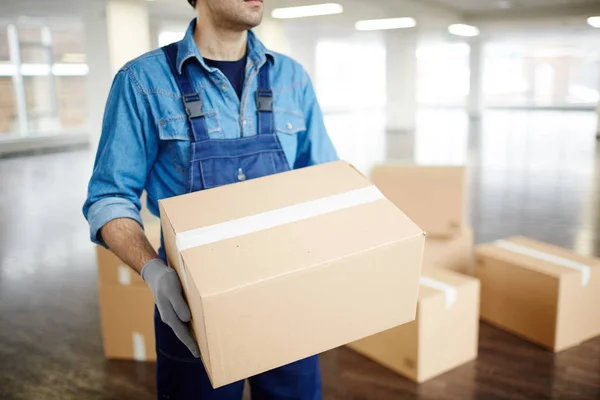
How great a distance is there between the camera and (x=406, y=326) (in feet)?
7.19

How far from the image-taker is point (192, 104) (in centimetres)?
106

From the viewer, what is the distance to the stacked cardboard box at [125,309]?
235 centimetres

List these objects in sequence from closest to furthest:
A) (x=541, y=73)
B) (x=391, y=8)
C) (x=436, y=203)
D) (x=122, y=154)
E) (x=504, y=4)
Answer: (x=122, y=154) < (x=436, y=203) < (x=504, y=4) < (x=391, y=8) < (x=541, y=73)

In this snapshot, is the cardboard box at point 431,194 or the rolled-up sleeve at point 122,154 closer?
the rolled-up sleeve at point 122,154

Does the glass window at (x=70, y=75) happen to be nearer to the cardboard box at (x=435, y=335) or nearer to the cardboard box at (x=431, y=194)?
the cardboard box at (x=431, y=194)

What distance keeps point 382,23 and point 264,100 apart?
879 cm

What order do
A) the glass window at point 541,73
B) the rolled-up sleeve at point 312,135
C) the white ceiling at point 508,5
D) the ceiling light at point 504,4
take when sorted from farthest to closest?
the glass window at point 541,73, the ceiling light at point 504,4, the white ceiling at point 508,5, the rolled-up sleeve at point 312,135

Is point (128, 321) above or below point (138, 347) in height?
above

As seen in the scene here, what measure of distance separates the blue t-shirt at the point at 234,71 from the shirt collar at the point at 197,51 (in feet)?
0.11

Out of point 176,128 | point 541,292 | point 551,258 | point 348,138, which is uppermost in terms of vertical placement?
point 176,128

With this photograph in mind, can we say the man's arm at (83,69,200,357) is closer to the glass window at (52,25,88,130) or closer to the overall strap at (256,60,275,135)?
the overall strap at (256,60,275,135)

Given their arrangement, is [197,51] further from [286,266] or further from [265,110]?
[286,266]

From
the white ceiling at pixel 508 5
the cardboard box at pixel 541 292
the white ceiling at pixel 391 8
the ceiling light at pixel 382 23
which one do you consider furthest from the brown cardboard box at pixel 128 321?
the ceiling light at pixel 382 23

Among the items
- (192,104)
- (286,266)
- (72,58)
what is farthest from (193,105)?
(72,58)
